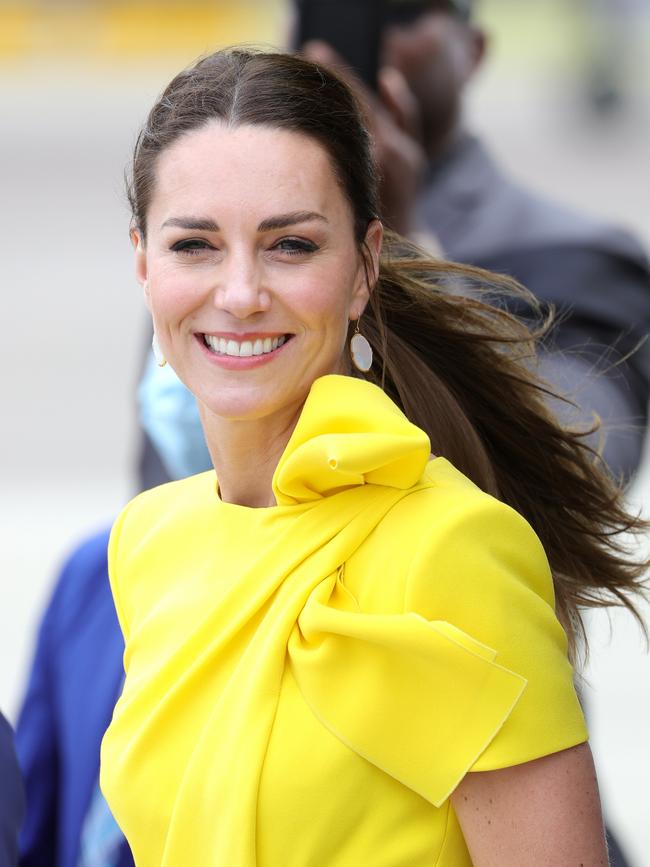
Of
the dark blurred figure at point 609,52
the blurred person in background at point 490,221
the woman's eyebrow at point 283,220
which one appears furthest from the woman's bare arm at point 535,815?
the dark blurred figure at point 609,52

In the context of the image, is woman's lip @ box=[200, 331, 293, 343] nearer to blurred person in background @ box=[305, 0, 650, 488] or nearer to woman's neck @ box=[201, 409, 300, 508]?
woman's neck @ box=[201, 409, 300, 508]

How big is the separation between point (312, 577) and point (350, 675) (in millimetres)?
117

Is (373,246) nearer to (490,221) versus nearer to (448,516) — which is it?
(448,516)

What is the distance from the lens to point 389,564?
4.89 ft

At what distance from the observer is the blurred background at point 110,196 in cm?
520

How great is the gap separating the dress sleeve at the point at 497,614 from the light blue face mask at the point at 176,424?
109 centimetres

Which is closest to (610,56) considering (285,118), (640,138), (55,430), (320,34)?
(640,138)

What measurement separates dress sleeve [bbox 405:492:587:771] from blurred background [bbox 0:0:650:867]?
598 mm

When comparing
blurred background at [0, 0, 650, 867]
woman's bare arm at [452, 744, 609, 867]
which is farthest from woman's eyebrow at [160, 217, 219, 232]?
woman's bare arm at [452, 744, 609, 867]

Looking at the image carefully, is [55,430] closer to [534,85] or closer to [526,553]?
[526,553]

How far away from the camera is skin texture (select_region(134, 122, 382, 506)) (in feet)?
5.06

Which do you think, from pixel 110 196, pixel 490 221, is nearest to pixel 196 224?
pixel 490 221

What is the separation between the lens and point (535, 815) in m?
1.44

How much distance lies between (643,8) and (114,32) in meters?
5.72
